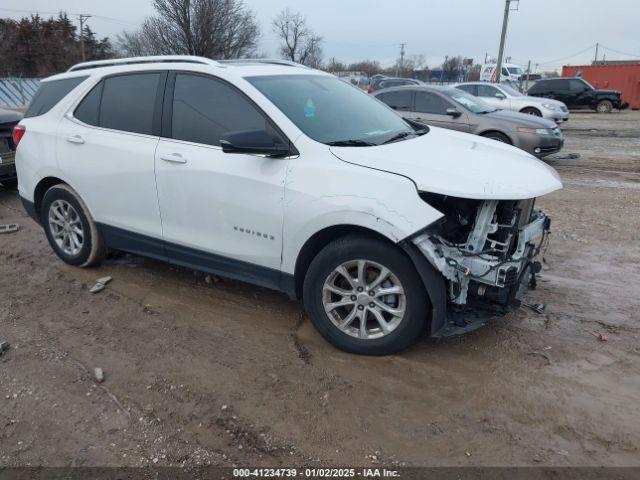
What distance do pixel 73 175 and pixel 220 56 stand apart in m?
24.9

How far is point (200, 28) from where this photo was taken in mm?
26578

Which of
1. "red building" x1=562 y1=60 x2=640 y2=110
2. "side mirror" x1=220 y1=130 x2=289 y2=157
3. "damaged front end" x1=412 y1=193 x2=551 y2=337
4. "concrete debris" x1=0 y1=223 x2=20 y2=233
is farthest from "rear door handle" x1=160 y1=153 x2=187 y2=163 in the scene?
"red building" x1=562 y1=60 x2=640 y2=110

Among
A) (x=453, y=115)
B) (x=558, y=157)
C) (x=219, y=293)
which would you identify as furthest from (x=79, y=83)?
(x=558, y=157)

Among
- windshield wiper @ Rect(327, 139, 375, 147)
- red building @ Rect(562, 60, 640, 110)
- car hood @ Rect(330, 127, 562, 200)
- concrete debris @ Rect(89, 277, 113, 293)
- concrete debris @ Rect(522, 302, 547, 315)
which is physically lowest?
concrete debris @ Rect(89, 277, 113, 293)

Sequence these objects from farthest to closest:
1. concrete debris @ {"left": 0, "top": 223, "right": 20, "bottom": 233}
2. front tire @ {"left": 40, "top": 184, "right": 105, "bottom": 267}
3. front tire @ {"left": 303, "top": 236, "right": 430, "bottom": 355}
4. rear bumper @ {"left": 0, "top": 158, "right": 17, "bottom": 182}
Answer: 1. rear bumper @ {"left": 0, "top": 158, "right": 17, "bottom": 182}
2. concrete debris @ {"left": 0, "top": 223, "right": 20, "bottom": 233}
3. front tire @ {"left": 40, "top": 184, "right": 105, "bottom": 267}
4. front tire @ {"left": 303, "top": 236, "right": 430, "bottom": 355}

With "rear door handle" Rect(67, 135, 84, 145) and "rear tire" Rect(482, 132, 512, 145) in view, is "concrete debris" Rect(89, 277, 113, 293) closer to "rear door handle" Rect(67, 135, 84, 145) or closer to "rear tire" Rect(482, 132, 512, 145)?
"rear door handle" Rect(67, 135, 84, 145)

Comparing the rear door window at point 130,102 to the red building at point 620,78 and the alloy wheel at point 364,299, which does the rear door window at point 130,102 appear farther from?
the red building at point 620,78

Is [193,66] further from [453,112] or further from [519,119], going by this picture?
[519,119]

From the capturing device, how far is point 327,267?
3.51m

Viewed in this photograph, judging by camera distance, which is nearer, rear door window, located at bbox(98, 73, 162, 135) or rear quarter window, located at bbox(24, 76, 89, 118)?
rear door window, located at bbox(98, 73, 162, 135)

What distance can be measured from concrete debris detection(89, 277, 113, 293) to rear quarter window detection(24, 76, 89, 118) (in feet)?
5.65

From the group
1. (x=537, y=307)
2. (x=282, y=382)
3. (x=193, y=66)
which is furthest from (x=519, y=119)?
(x=282, y=382)

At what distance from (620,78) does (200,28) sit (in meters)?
25.5

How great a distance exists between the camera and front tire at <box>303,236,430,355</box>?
3301 millimetres
